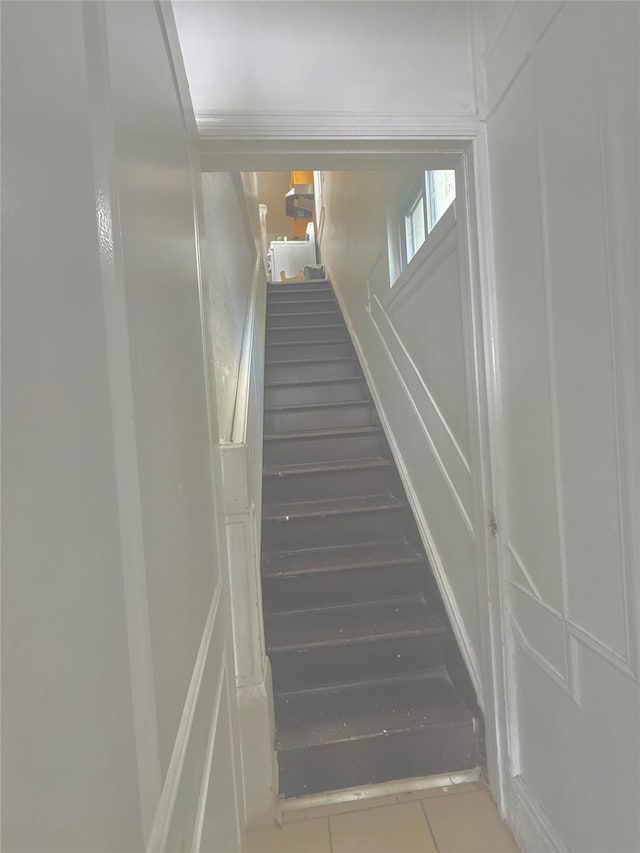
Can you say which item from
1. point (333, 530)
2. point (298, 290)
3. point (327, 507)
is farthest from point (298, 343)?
point (333, 530)

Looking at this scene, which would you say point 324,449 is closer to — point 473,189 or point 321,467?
point 321,467

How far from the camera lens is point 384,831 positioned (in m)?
1.41

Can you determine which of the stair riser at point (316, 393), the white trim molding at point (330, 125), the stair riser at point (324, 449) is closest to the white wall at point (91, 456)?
the white trim molding at point (330, 125)

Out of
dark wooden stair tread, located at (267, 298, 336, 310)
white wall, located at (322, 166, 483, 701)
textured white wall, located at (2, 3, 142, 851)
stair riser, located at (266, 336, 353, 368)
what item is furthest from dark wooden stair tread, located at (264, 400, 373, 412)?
textured white wall, located at (2, 3, 142, 851)

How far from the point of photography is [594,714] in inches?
38.2

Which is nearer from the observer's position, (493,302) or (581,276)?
(581,276)

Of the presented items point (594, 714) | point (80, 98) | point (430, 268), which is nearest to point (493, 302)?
point (430, 268)

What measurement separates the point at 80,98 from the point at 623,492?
3.24 ft

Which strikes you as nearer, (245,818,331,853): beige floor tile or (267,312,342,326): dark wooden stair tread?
(245,818,331,853): beige floor tile

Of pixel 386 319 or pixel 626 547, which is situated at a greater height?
pixel 386 319

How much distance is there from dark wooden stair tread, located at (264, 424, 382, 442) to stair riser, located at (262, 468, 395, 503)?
325 millimetres

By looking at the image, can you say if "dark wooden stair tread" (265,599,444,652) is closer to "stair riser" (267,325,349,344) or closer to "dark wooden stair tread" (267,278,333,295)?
"stair riser" (267,325,349,344)

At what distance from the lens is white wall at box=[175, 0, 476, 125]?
3.90 ft

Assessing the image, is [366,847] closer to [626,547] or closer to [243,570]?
[243,570]
